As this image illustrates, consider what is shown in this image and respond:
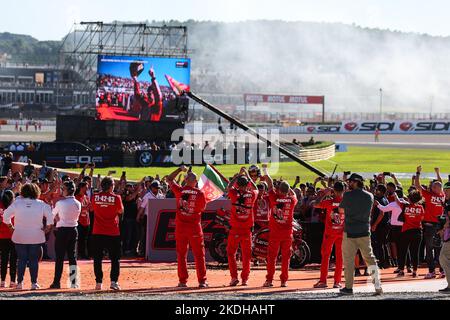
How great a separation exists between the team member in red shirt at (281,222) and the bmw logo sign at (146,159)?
109 ft

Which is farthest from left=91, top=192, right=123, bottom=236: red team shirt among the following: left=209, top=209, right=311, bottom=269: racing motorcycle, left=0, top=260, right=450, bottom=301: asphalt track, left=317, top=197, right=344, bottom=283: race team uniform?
left=209, top=209, right=311, bottom=269: racing motorcycle

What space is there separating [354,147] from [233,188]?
198ft

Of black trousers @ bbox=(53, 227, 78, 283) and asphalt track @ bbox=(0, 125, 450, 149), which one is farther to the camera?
asphalt track @ bbox=(0, 125, 450, 149)

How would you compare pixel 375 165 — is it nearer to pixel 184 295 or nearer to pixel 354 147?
pixel 354 147

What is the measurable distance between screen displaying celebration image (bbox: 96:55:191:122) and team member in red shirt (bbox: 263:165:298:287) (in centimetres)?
4008

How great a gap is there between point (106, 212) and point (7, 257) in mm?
1674

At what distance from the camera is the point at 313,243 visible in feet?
60.4

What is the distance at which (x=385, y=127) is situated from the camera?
333ft

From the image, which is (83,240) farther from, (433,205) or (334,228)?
(433,205)

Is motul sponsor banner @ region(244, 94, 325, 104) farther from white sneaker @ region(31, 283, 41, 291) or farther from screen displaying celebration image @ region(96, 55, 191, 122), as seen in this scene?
white sneaker @ region(31, 283, 41, 291)

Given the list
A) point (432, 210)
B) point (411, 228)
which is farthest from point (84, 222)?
point (432, 210)

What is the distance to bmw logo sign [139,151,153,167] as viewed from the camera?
47.6 m

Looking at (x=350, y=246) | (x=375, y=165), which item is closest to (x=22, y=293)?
(x=350, y=246)

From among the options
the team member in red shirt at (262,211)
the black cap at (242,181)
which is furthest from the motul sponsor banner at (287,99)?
the black cap at (242,181)
